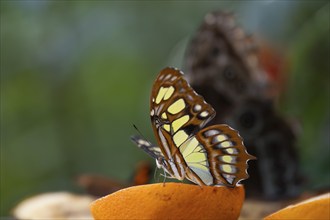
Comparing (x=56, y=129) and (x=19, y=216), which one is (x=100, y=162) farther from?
(x=19, y=216)

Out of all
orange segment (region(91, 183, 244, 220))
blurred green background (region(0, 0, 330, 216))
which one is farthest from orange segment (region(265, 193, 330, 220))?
blurred green background (region(0, 0, 330, 216))

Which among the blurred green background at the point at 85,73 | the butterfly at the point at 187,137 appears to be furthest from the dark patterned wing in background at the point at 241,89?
the butterfly at the point at 187,137

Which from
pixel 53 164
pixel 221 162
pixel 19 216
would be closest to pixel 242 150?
pixel 221 162

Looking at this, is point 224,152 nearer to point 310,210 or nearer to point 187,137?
point 187,137

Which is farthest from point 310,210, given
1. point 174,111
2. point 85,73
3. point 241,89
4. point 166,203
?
point 85,73

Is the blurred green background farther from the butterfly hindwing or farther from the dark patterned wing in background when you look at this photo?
the butterfly hindwing

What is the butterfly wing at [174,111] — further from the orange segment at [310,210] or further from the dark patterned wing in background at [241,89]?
the dark patterned wing in background at [241,89]
